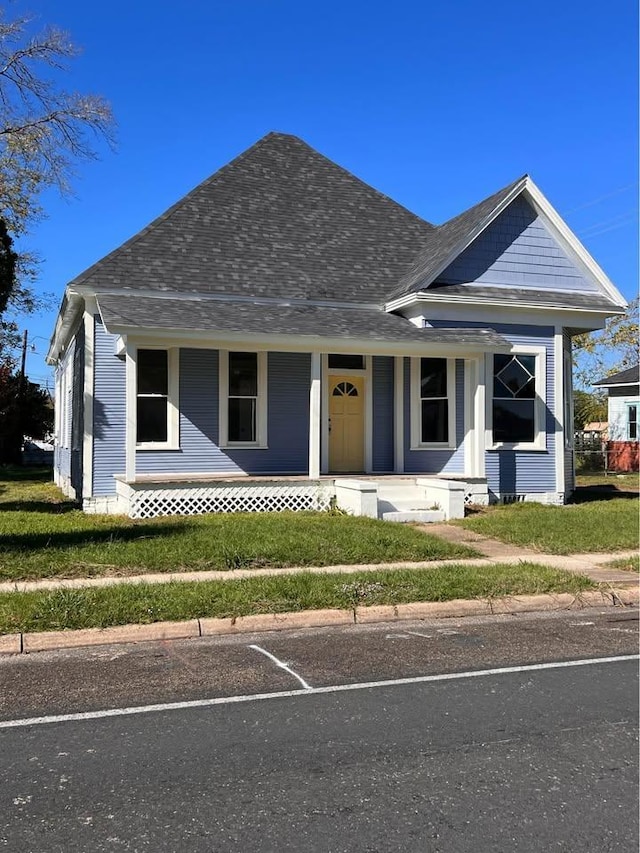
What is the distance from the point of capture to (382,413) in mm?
16812

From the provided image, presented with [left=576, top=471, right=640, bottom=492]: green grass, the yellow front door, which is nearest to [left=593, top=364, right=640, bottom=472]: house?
[left=576, top=471, right=640, bottom=492]: green grass

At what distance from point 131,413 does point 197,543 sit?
4124 mm

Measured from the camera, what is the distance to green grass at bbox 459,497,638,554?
1158 cm

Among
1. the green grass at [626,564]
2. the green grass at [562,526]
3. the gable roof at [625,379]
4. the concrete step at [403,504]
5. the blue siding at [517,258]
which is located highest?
the blue siding at [517,258]

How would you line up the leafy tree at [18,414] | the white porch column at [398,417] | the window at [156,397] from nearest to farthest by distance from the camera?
the window at [156,397]
the white porch column at [398,417]
the leafy tree at [18,414]

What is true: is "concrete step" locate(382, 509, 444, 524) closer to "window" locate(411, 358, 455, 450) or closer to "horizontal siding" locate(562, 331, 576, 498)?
"window" locate(411, 358, 455, 450)

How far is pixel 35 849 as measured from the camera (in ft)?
10.8

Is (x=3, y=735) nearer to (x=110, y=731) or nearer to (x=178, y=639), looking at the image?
(x=110, y=731)

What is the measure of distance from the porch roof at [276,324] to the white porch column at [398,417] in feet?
3.47

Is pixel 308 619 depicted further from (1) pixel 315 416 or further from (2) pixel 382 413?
(2) pixel 382 413

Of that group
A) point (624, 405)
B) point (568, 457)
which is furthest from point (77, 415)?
point (624, 405)

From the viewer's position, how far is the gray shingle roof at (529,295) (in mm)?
16094

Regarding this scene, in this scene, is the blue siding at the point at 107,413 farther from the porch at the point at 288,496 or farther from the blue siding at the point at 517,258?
the blue siding at the point at 517,258

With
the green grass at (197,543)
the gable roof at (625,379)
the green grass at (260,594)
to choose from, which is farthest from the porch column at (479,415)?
the gable roof at (625,379)
